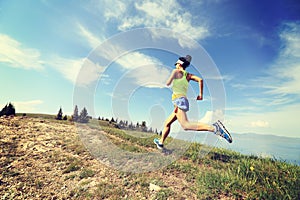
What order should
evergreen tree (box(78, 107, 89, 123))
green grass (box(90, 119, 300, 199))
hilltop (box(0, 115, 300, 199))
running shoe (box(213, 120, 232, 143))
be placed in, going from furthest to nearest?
evergreen tree (box(78, 107, 89, 123)) → running shoe (box(213, 120, 232, 143)) → hilltop (box(0, 115, 300, 199)) → green grass (box(90, 119, 300, 199))

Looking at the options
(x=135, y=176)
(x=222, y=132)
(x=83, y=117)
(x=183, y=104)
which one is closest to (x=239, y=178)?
(x=222, y=132)

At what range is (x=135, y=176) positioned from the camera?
20.4 ft

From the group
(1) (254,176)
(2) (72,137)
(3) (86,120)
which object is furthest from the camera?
(3) (86,120)

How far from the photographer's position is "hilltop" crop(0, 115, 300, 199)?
17.0 feet

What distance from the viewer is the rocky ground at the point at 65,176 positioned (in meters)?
5.47

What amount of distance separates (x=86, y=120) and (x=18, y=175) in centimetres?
689

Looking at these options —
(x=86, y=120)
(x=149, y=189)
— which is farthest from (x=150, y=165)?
(x=86, y=120)

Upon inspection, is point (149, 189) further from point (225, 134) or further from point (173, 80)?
point (173, 80)

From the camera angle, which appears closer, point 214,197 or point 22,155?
point 214,197

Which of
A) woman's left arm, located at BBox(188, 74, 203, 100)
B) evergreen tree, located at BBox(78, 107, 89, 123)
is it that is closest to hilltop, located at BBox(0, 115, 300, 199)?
woman's left arm, located at BBox(188, 74, 203, 100)

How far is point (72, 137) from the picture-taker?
9531mm

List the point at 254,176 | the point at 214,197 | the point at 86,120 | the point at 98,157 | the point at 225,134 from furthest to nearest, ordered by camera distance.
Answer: the point at 86,120 < the point at 98,157 < the point at 225,134 < the point at 254,176 < the point at 214,197

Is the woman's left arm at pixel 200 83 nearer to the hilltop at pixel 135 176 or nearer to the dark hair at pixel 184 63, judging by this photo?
the dark hair at pixel 184 63

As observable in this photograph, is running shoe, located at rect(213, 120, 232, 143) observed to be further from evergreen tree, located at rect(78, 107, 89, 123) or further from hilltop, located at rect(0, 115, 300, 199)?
evergreen tree, located at rect(78, 107, 89, 123)
